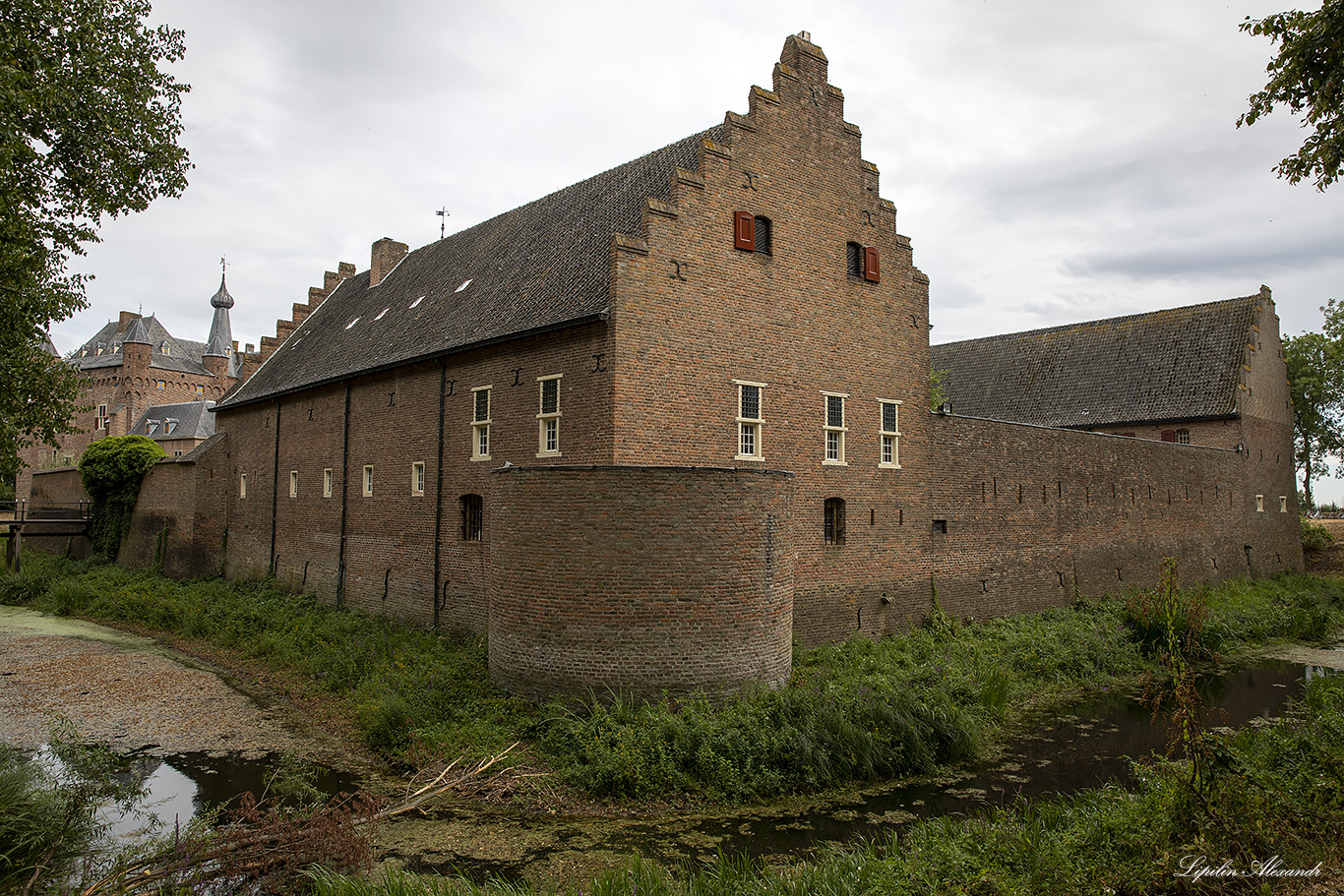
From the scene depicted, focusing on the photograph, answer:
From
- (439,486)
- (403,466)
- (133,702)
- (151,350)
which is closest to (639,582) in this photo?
(439,486)

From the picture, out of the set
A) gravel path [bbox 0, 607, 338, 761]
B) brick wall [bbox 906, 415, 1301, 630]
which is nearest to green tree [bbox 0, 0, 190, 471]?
gravel path [bbox 0, 607, 338, 761]

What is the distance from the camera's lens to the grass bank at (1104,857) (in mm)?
6308

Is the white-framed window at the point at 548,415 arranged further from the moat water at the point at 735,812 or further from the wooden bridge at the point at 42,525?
the wooden bridge at the point at 42,525

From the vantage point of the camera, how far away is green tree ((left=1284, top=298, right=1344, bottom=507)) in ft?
113

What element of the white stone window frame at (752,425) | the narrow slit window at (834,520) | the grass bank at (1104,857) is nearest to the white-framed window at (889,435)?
the narrow slit window at (834,520)

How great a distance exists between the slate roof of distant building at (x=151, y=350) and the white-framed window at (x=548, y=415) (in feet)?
190

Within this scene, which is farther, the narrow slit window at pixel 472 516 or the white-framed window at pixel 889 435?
the white-framed window at pixel 889 435

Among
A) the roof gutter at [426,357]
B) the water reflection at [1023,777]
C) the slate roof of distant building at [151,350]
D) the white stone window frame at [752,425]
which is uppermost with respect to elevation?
the slate roof of distant building at [151,350]

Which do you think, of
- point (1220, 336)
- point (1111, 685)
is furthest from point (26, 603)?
point (1220, 336)

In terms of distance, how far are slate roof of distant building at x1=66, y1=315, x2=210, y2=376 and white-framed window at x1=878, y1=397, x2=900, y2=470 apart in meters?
61.0

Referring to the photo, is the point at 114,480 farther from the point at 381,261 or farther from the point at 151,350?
the point at 151,350

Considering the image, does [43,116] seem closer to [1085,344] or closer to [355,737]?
[355,737]

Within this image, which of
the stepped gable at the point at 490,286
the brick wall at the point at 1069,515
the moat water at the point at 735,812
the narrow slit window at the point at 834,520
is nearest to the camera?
the moat water at the point at 735,812

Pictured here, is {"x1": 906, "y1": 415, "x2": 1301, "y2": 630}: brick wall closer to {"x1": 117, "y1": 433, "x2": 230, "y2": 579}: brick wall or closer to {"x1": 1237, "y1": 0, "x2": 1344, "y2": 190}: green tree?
{"x1": 1237, "y1": 0, "x2": 1344, "y2": 190}: green tree
